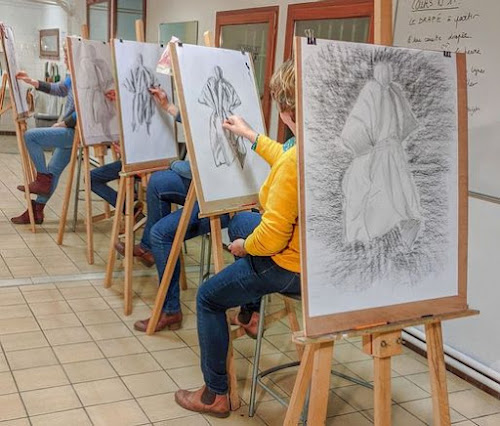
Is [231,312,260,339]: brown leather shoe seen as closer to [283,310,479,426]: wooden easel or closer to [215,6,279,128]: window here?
[283,310,479,426]: wooden easel

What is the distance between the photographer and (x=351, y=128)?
1455mm

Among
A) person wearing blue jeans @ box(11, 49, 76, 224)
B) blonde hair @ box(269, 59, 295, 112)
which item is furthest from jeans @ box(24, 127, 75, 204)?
blonde hair @ box(269, 59, 295, 112)

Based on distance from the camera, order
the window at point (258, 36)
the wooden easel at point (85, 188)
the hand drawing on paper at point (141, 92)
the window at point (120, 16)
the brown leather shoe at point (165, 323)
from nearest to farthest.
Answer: the brown leather shoe at point (165, 323)
the hand drawing on paper at point (141, 92)
the wooden easel at point (85, 188)
the window at point (258, 36)
the window at point (120, 16)

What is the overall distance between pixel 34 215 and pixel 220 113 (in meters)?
2.56

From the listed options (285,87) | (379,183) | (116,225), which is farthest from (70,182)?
(379,183)

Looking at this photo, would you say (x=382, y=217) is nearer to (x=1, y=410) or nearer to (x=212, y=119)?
(x=212, y=119)

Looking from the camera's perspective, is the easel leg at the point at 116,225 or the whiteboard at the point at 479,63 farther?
the easel leg at the point at 116,225

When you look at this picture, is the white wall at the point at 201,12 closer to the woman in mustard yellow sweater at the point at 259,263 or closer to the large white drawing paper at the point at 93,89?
the large white drawing paper at the point at 93,89

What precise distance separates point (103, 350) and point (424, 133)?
1702 mm

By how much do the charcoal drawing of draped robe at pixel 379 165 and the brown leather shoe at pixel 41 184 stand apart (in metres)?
3.26

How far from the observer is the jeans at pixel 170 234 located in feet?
8.58

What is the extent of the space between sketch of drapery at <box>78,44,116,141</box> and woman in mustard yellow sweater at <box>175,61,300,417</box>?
1408 mm

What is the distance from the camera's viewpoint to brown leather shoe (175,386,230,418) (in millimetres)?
2082

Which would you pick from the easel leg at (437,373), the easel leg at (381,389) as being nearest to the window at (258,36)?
the easel leg at (437,373)
